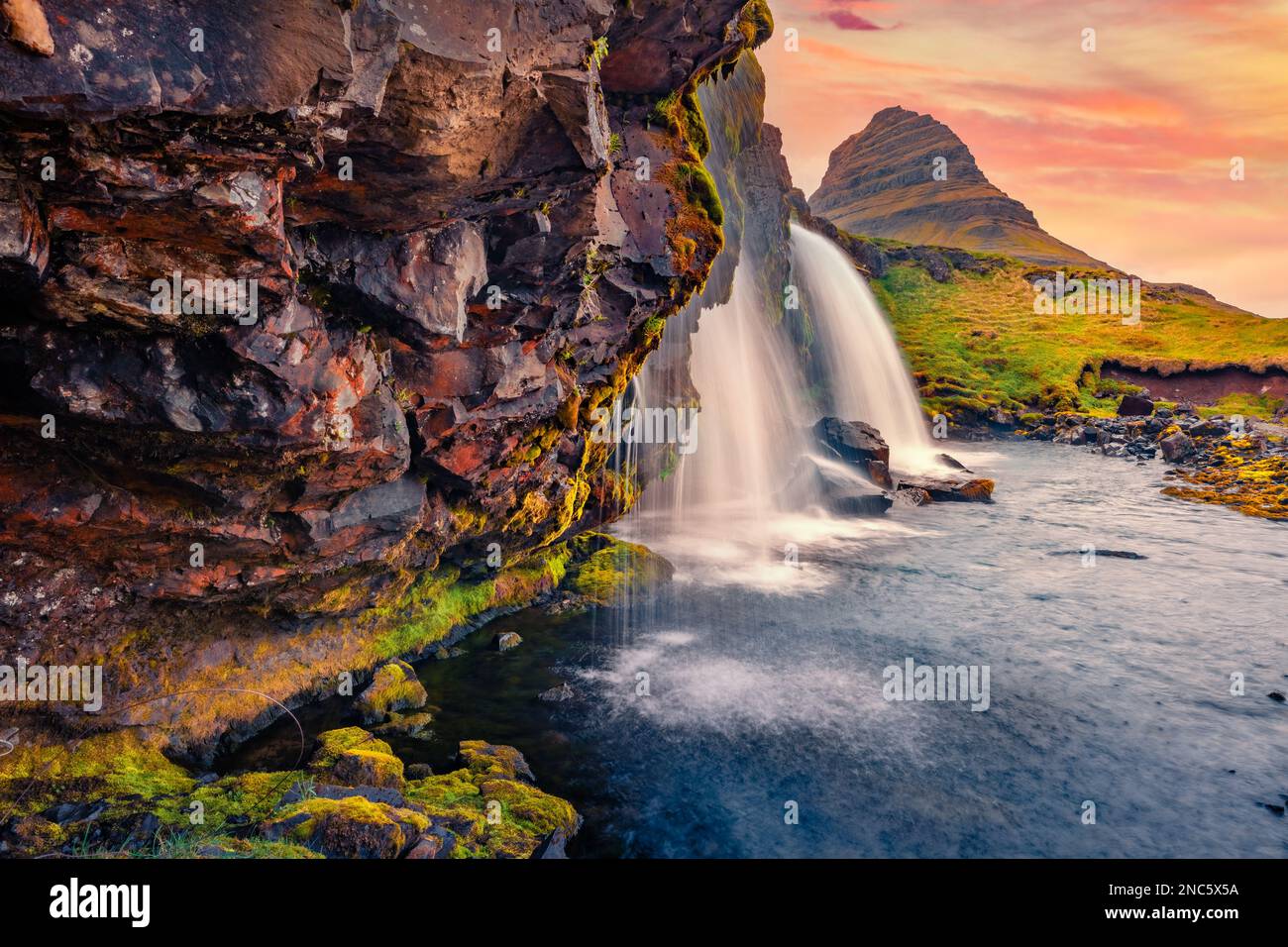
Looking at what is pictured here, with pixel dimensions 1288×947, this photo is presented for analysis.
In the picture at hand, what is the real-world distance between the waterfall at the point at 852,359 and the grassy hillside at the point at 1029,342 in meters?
9.57

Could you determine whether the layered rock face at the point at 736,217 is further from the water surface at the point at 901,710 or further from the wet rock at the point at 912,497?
the wet rock at the point at 912,497

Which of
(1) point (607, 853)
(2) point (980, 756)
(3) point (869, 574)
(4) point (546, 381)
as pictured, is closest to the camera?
(1) point (607, 853)

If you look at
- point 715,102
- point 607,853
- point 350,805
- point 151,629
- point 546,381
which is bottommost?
point 607,853

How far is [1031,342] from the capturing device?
84500 millimetres

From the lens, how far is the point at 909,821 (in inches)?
476

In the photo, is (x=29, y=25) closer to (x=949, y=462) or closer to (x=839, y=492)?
(x=839, y=492)

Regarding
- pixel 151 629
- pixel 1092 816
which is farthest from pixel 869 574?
pixel 151 629

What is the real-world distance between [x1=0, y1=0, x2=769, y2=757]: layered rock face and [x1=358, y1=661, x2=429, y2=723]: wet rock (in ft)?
6.04

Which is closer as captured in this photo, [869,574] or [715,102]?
[869,574]

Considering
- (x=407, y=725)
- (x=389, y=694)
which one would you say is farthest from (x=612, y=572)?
(x=407, y=725)

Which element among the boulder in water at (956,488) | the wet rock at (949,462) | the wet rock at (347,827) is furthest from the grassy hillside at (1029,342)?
the wet rock at (347,827)

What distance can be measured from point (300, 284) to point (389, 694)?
9077 millimetres

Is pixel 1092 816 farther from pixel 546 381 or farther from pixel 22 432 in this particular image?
pixel 22 432

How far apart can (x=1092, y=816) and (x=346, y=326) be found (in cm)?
1597
